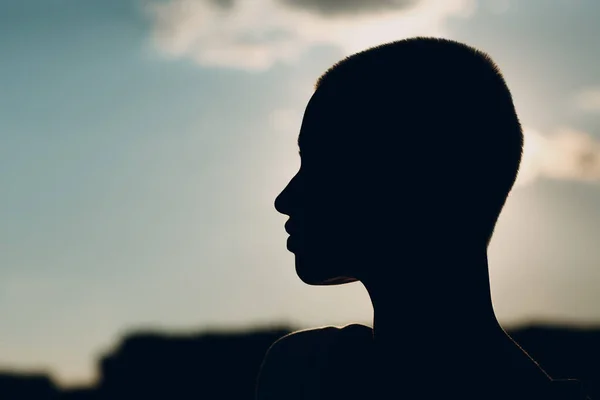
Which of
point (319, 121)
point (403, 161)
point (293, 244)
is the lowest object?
point (293, 244)

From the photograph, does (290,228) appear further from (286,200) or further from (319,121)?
(319,121)

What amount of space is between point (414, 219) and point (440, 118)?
24.0 inches

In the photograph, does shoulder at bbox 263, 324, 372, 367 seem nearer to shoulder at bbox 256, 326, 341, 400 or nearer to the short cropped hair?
shoulder at bbox 256, 326, 341, 400

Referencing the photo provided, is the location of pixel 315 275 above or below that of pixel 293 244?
below

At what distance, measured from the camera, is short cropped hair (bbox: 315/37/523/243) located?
21.7ft

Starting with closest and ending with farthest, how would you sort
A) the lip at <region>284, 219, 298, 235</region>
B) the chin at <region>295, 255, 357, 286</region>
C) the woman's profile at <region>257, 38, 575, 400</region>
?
the woman's profile at <region>257, 38, 575, 400</region> < the chin at <region>295, 255, 357, 286</region> < the lip at <region>284, 219, 298, 235</region>

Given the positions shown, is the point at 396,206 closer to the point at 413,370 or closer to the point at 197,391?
the point at 413,370


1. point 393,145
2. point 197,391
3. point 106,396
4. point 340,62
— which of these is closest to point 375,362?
point 393,145

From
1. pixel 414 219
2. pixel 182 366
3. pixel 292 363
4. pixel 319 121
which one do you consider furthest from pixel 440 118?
pixel 182 366

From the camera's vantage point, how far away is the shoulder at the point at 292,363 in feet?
22.7

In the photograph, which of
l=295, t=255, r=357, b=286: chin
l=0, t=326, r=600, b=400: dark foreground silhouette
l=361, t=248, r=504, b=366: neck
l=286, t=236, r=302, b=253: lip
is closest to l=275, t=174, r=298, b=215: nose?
l=286, t=236, r=302, b=253: lip

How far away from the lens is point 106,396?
87.7 m

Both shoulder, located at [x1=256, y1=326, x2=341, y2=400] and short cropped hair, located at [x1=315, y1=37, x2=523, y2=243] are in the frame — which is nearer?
short cropped hair, located at [x1=315, y1=37, x2=523, y2=243]

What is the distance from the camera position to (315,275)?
272 inches
